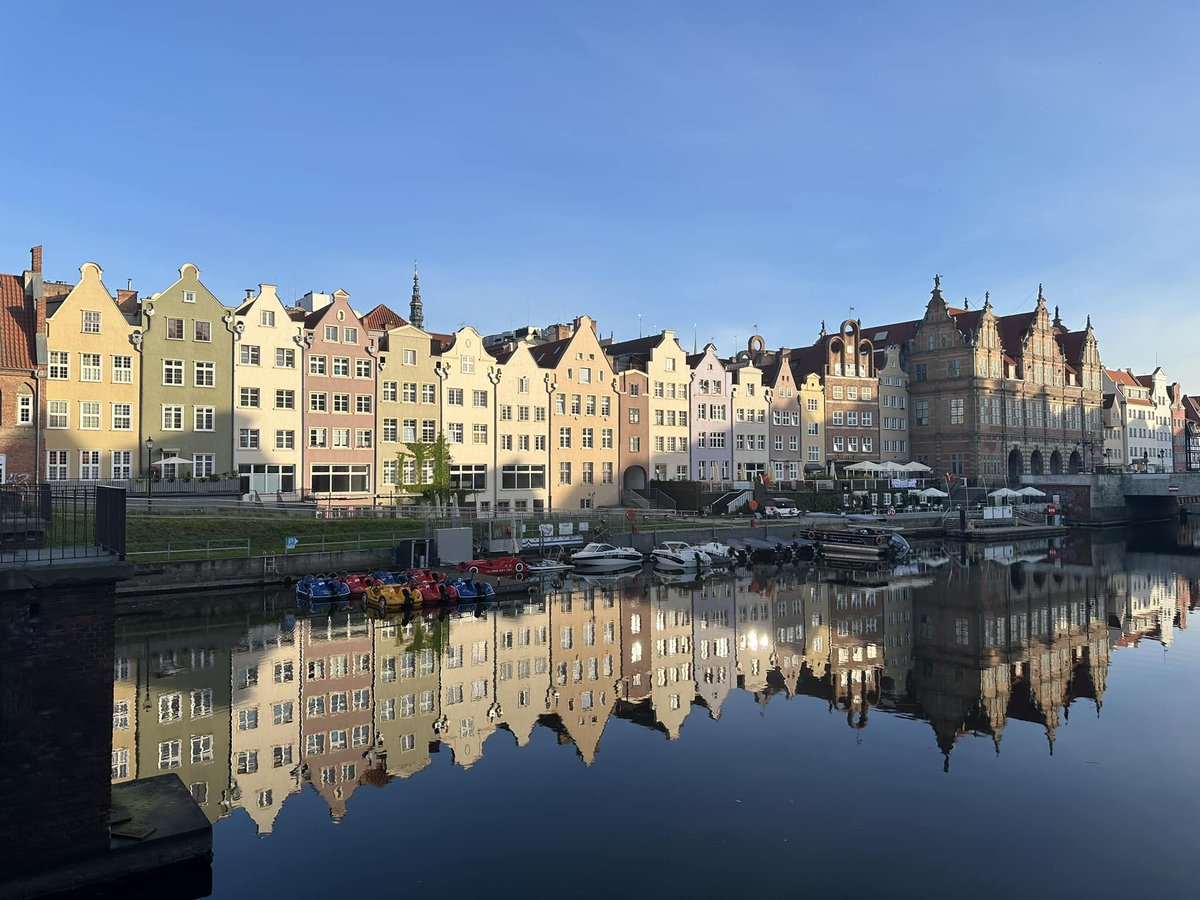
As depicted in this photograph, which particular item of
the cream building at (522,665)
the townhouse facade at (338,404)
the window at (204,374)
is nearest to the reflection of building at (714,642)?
the cream building at (522,665)

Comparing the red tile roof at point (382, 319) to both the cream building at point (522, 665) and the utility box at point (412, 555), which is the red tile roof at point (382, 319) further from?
the cream building at point (522, 665)

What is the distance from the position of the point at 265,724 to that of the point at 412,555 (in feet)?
82.0

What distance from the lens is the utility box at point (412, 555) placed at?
155ft

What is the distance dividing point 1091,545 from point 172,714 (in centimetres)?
7208

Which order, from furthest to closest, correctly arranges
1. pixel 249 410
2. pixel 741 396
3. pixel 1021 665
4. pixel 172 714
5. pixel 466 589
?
1. pixel 741 396
2. pixel 249 410
3. pixel 466 589
4. pixel 1021 665
5. pixel 172 714

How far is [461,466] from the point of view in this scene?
6581 cm

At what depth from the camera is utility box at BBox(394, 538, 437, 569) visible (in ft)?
155

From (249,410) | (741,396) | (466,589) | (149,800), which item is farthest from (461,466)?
(149,800)

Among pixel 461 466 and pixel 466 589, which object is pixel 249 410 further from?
pixel 466 589

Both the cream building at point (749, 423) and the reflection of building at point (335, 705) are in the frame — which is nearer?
the reflection of building at point (335, 705)

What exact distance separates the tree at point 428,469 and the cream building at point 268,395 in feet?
22.7

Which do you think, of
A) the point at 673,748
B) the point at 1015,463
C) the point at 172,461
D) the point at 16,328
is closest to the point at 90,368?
the point at 16,328

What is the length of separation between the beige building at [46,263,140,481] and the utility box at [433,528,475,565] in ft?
62.5

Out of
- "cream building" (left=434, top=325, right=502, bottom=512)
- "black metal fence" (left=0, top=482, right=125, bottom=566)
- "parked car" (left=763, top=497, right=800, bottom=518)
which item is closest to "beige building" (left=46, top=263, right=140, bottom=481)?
"cream building" (left=434, top=325, right=502, bottom=512)
